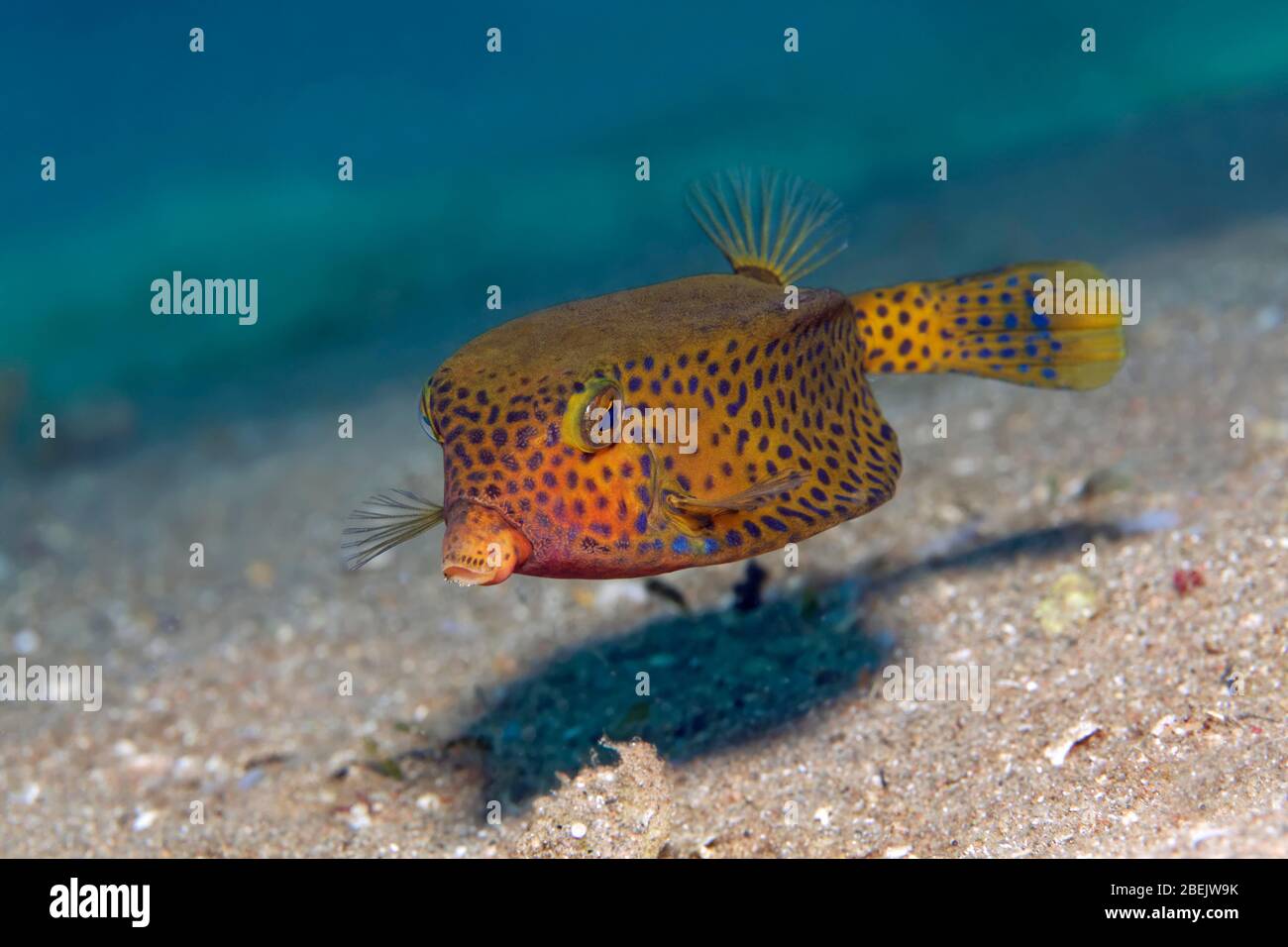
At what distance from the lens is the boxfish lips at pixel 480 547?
2.66 meters

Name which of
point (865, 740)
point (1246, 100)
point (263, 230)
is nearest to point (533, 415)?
point (865, 740)

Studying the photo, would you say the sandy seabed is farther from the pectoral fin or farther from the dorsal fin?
the dorsal fin

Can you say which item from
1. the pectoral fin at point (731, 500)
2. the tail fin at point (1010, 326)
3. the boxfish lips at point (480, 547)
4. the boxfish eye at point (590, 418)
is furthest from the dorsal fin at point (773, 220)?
the boxfish lips at point (480, 547)

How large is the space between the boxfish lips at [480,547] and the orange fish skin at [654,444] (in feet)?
0.10

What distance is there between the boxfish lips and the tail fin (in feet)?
5.77

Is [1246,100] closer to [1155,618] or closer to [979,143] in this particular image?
[979,143]

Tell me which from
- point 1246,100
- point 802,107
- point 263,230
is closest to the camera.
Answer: point 1246,100

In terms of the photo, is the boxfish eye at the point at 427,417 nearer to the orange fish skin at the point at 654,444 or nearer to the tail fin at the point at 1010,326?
the orange fish skin at the point at 654,444

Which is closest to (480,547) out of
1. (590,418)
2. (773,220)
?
(590,418)

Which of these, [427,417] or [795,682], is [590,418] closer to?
[427,417]

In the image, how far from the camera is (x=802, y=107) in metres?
41.2

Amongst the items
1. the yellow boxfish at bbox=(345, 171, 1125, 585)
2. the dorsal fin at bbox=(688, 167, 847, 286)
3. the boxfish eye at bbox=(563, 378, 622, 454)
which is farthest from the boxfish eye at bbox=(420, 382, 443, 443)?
the dorsal fin at bbox=(688, 167, 847, 286)

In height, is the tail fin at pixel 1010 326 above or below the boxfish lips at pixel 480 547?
above
